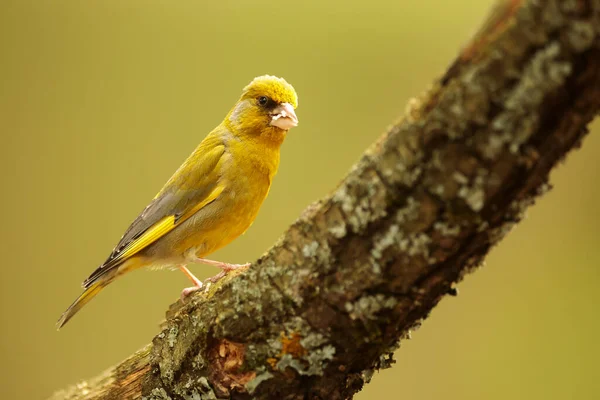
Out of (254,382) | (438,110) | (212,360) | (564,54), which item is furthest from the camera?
(212,360)

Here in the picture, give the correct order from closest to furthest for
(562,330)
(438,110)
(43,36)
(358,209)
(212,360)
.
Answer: (438,110), (358,209), (212,360), (562,330), (43,36)

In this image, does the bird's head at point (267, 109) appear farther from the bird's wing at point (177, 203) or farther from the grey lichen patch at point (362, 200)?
the grey lichen patch at point (362, 200)

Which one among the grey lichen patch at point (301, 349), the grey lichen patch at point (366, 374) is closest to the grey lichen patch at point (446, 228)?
the grey lichen patch at point (301, 349)

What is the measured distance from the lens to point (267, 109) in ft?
9.55

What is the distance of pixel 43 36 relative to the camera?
480 cm

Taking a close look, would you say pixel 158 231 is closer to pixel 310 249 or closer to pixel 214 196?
pixel 214 196

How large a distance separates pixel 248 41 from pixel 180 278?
2.13 meters

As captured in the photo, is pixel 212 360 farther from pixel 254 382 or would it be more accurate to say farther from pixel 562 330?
pixel 562 330

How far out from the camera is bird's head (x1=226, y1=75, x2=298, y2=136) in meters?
2.87

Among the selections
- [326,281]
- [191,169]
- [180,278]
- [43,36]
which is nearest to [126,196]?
[180,278]

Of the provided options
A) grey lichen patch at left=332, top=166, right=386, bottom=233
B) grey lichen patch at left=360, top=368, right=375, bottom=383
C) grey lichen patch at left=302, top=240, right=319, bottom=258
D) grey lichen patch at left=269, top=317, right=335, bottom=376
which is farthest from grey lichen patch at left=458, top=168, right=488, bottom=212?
grey lichen patch at left=360, top=368, right=375, bottom=383

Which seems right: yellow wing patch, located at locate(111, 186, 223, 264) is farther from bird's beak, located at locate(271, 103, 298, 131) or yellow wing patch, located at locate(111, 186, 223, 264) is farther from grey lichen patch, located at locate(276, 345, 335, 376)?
grey lichen patch, located at locate(276, 345, 335, 376)

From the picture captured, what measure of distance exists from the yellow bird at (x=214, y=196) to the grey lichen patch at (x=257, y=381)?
1.16m

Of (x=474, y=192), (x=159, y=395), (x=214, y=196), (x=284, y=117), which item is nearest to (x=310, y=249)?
(x=474, y=192)
